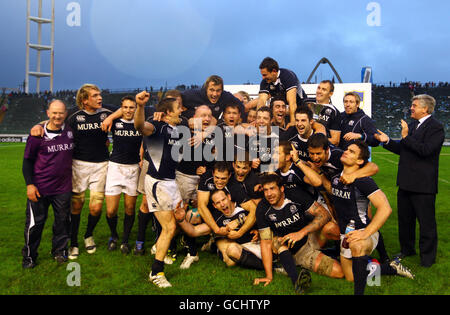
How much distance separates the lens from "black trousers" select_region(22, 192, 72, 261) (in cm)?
478

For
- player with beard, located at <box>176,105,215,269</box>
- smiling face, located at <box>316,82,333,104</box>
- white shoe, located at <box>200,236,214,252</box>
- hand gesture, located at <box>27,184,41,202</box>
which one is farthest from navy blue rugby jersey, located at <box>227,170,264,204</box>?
hand gesture, located at <box>27,184,41,202</box>

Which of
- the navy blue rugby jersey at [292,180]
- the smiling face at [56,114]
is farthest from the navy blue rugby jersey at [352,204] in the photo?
the smiling face at [56,114]

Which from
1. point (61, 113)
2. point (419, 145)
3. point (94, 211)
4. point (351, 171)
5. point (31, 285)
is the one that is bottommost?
point (31, 285)

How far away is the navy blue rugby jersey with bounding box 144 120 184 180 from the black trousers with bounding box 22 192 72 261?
144 centimetres

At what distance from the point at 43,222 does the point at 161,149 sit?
1.93 m

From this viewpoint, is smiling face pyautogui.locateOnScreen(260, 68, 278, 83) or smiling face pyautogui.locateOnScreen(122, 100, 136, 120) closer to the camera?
smiling face pyautogui.locateOnScreen(122, 100, 136, 120)

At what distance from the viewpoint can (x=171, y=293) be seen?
4.13 m

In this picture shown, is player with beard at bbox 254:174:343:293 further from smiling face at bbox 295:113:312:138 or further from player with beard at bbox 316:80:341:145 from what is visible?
player with beard at bbox 316:80:341:145

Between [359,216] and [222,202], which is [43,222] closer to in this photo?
[222,202]

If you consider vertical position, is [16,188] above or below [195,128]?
below
